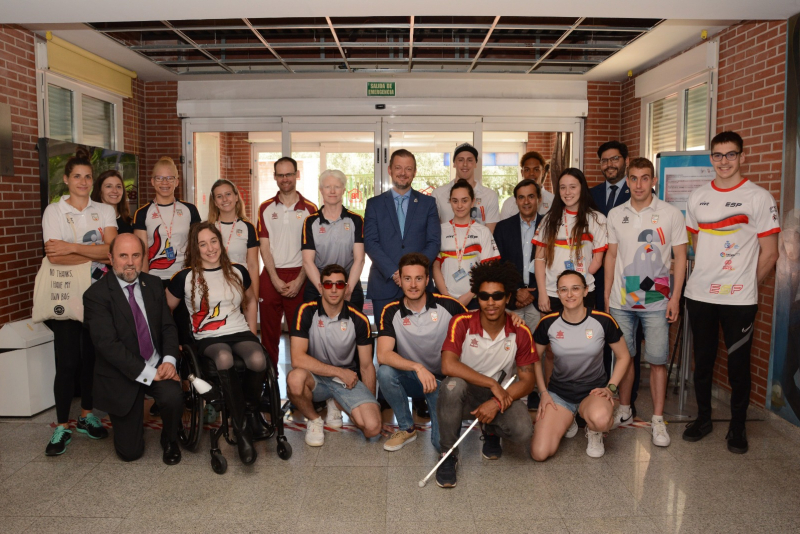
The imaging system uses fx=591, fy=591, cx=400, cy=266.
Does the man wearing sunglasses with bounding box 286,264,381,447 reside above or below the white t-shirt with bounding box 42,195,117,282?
below

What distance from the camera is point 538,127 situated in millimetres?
6727

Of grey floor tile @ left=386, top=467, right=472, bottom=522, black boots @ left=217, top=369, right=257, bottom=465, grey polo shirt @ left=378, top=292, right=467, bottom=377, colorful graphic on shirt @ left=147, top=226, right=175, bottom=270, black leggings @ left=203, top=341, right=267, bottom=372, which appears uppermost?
colorful graphic on shirt @ left=147, top=226, right=175, bottom=270

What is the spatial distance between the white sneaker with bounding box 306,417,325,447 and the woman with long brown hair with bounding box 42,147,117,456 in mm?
1299

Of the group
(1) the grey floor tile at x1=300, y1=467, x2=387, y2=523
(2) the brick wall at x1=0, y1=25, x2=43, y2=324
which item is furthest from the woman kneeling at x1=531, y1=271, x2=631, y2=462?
(2) the brick wall at x1=0, y1=25, x2=43, y2=324

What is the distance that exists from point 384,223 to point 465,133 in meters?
3.06

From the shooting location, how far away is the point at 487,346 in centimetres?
335

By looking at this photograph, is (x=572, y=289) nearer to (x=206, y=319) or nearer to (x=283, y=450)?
(x=283, y=450)

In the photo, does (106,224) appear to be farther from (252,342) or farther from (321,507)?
(321,507)

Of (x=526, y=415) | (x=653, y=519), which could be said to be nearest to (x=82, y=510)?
(x=526, y=415)

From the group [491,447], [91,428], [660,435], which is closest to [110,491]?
[91,428]

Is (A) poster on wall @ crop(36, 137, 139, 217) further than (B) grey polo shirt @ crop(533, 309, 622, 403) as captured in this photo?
Yes

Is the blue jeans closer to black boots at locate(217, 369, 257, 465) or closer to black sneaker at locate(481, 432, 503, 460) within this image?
black sneaker at locate(481, 432, 503, 460)

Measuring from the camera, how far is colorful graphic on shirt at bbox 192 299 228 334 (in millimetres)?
3533

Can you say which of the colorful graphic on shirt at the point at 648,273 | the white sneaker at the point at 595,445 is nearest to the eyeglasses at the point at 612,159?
the colorful graphic on shirt at the point at 648,273
